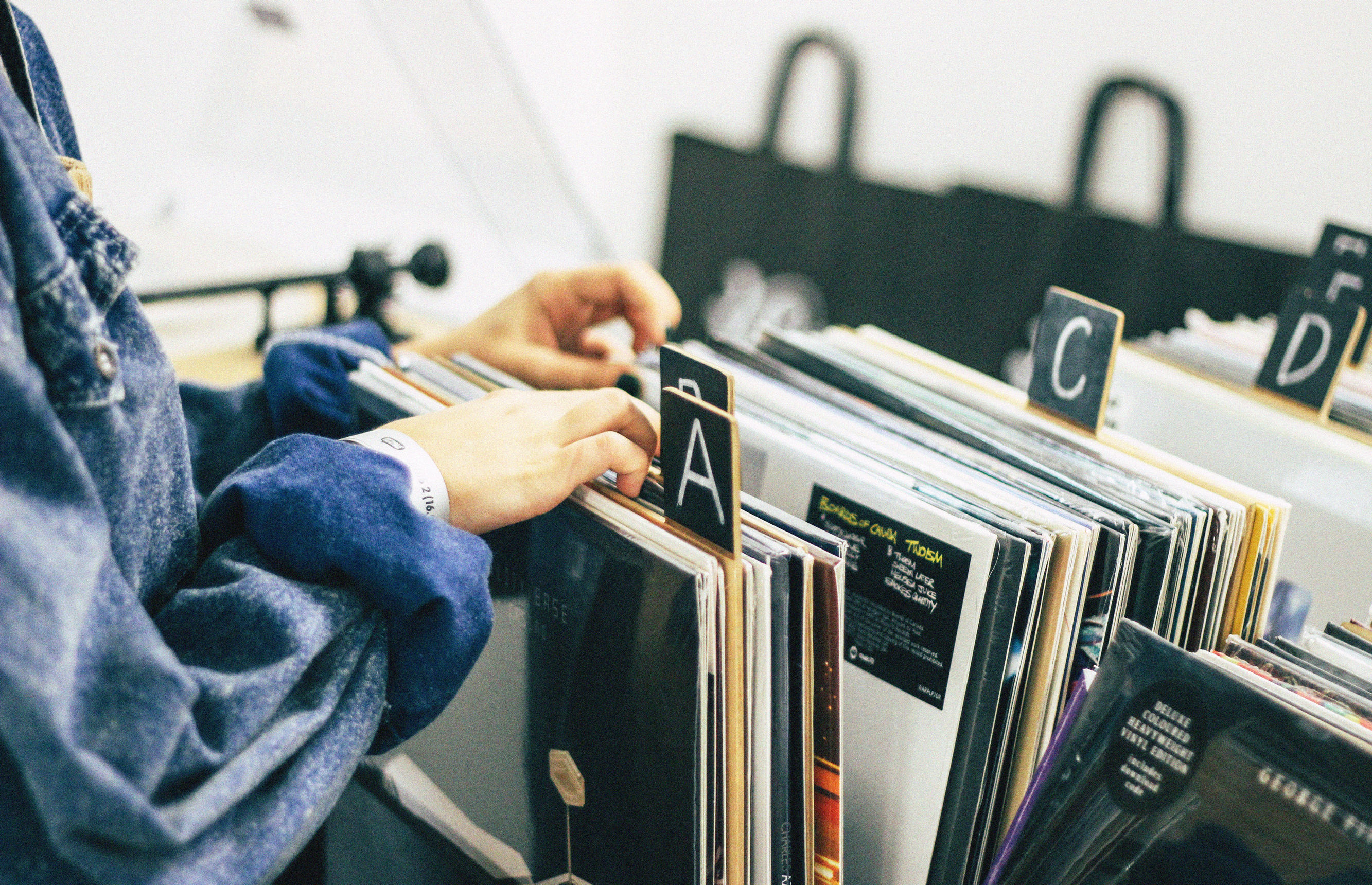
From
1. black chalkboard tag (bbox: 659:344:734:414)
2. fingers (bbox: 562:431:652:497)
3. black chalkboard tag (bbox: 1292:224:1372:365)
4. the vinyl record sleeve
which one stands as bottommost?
the vinyl record sleeve

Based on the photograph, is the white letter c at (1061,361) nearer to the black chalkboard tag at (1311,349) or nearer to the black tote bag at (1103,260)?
the black chalkboard tag at (1311,349)

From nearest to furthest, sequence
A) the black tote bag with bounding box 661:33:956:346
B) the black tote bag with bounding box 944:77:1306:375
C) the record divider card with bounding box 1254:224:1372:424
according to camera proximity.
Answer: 1. the record divider card with bounding box 1254:224:1372:424
2. the black tote bag with bounding box 944:77:1306:375
3. the black tote bag with bounding box 661:33:956:346

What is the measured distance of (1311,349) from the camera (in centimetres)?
85

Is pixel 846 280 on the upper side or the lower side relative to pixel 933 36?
lower

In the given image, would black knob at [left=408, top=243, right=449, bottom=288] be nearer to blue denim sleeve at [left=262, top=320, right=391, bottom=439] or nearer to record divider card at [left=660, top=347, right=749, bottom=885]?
blue denim sleeve at [left=262, top=320, right=391, bottom=439]

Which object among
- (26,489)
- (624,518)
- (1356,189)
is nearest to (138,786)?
(26,489)

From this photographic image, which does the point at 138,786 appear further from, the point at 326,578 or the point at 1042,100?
the point at 1042,100

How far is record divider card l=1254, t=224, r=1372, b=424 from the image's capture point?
830 millimetres

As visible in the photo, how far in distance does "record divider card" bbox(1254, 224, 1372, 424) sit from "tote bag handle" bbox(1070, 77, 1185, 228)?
1.00 meters

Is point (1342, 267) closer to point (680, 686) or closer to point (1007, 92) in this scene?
point (680, 686)

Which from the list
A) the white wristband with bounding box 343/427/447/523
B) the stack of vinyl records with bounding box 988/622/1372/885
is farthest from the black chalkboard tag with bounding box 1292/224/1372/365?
the white wristband with bounding box 343/427/447/523

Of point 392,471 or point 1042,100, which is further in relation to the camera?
point 1042,100

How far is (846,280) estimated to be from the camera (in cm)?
222

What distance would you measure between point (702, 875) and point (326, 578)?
0.27 metres
